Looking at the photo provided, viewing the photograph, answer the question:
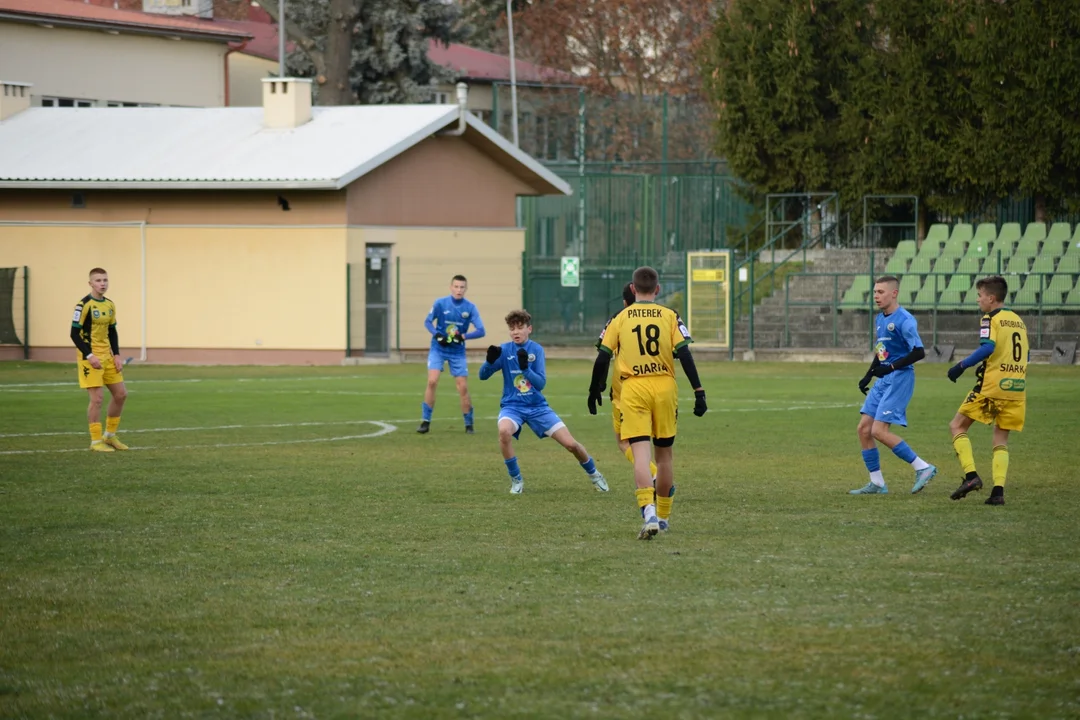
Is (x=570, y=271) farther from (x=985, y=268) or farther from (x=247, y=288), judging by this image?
(x=985, y=268)

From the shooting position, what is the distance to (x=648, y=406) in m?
10.5

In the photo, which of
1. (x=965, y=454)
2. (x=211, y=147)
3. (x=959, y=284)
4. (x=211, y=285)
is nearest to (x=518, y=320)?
(x=965, y=454)

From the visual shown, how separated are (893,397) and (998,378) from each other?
3.38 feet

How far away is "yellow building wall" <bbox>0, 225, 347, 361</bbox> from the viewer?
3628 centimetres

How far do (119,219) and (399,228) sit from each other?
6575mm

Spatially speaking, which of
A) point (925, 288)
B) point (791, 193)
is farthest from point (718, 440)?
point (791, 193)

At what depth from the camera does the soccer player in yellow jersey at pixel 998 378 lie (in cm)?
1225

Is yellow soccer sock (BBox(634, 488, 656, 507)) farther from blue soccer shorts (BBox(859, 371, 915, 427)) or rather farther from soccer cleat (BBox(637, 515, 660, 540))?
blue soccer shorts (BBox(859, 371, 915, 427))

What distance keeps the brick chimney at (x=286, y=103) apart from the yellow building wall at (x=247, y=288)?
3.71m

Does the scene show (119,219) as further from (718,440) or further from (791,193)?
(718,440)

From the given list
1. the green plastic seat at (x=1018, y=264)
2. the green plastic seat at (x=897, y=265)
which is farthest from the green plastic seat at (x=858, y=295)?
the green plastic seat at (x=1018, y=264)

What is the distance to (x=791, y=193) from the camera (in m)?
44.3

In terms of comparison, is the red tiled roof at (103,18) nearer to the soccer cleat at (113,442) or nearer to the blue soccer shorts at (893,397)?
the soccer cleat at (113,442)

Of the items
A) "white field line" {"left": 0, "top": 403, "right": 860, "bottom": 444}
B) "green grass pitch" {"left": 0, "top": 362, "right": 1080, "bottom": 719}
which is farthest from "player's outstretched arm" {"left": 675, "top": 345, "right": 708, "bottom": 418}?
"white field line" {"left": 0, "top": 403, "right": 860, "bottom": 444}
